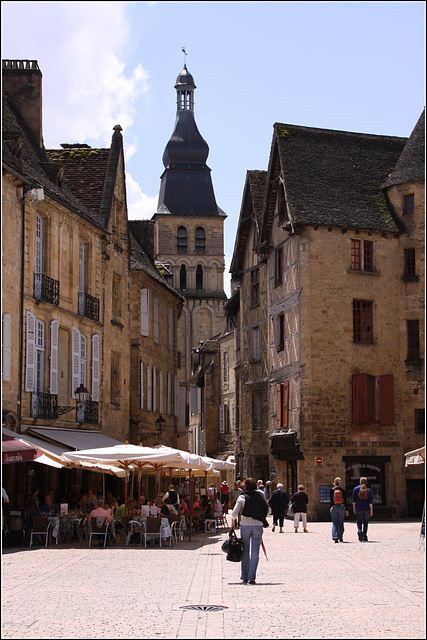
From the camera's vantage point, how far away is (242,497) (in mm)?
13555

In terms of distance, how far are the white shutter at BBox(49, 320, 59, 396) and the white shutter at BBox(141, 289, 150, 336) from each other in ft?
34.2

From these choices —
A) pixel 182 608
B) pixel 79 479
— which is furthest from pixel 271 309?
pixel 182 608

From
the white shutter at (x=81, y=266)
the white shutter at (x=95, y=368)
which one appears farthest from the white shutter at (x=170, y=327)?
the white shutter at (x=81, y=266)

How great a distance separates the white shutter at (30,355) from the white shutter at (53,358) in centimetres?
150

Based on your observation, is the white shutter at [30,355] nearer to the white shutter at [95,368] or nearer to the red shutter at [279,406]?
the white shutter at [95,368]

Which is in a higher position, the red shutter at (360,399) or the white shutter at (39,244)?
the white shutter at (39,244)

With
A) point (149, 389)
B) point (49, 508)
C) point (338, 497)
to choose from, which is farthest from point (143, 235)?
point (338, 497)

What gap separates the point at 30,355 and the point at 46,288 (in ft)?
7.01

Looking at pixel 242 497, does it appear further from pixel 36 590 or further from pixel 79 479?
pixel 79 479

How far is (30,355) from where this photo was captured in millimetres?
25734

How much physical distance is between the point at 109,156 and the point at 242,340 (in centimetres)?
→ 1204

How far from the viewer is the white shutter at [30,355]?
25.6 meters

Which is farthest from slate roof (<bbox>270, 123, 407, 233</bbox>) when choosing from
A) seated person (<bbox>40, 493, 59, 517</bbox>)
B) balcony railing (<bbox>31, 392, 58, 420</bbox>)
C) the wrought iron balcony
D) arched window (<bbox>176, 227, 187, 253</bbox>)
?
arched window (<bbox>176, 227, 187, 253</bbox>)

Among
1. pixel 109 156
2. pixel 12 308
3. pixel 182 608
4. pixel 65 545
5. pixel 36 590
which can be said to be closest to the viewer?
pixel 182 608
